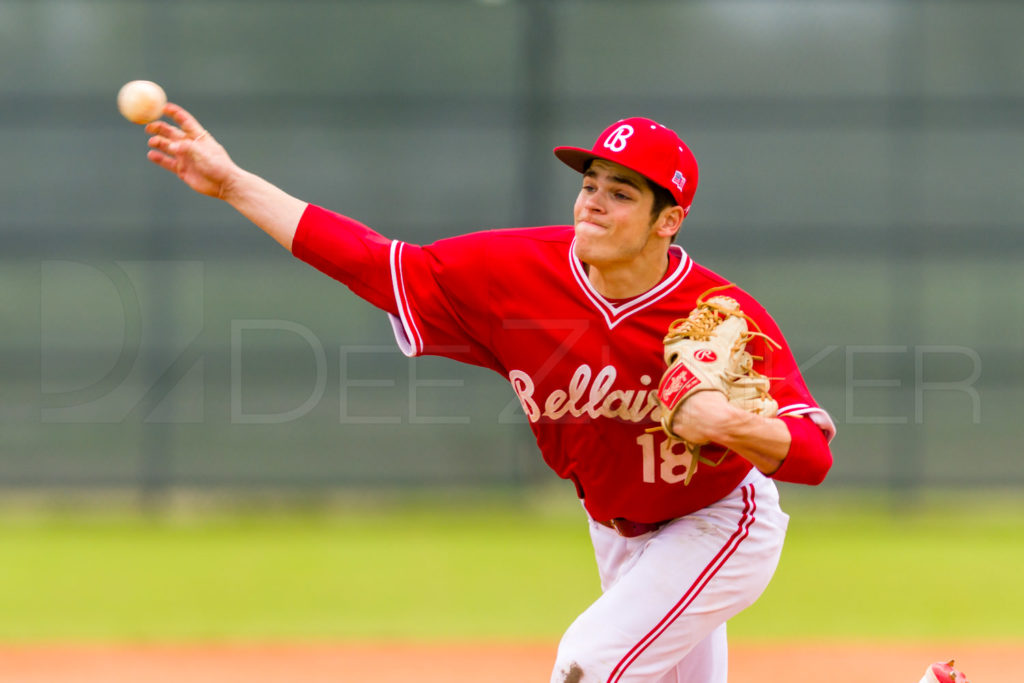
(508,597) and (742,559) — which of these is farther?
(508,597)

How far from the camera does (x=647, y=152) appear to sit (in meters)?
3.07

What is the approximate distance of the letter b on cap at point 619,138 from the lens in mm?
3072

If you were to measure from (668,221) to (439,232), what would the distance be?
5426mm

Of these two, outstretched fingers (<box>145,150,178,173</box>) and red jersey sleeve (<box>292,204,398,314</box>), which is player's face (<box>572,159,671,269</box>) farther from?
outstretched fingers (<box>145,150,178,173</box>)

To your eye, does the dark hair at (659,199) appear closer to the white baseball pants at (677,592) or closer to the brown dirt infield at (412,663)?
the white baseball pants at (677,592)

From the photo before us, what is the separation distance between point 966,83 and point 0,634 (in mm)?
7434

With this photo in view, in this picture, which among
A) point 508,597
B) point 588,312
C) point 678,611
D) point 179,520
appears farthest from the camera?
point 179,520

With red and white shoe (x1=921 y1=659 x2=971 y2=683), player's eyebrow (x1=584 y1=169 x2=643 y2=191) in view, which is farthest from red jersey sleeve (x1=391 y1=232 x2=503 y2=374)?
red and white shoe (x1=921 y1=659 x2=971 y2=683)

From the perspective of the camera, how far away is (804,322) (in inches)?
330

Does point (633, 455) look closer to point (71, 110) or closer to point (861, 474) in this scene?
point (861, 474)

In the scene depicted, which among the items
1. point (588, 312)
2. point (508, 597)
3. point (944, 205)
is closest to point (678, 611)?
point (588, 312)

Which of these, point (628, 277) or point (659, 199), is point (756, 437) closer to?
point (628, 277)

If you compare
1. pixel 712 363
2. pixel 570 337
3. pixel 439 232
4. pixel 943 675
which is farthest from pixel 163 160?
pixel 439 232

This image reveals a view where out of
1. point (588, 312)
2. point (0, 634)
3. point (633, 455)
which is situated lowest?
point (0, 634)
